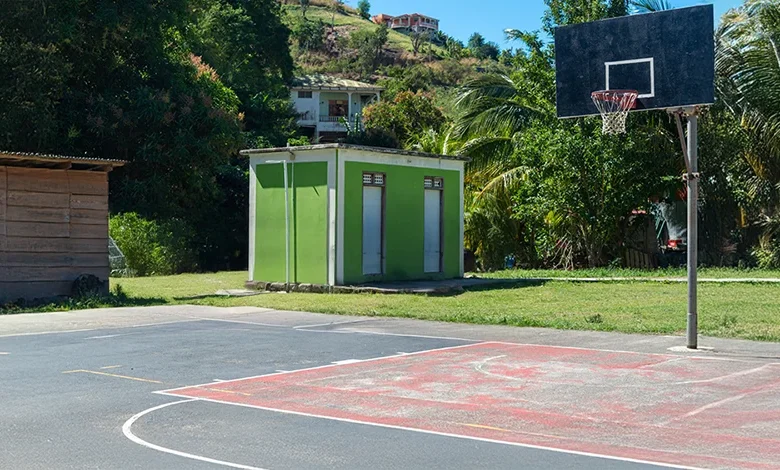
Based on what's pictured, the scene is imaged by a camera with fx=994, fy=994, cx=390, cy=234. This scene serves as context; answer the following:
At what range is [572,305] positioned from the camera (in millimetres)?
21047

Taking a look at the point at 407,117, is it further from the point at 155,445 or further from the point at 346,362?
the point at 155,445

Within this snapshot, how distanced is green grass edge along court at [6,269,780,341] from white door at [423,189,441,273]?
95.2 inches

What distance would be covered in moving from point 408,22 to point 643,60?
153m

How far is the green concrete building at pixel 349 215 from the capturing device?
24781mm

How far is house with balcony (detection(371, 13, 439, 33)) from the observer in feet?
529

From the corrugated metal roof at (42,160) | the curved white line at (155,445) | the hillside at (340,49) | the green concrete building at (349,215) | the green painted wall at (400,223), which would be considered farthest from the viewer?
the hillside at (340,49)

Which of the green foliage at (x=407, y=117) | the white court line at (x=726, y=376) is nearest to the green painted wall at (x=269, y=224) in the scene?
the white court line at (x=726, y=376)

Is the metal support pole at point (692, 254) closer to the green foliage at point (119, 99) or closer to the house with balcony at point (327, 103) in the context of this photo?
the green foliage at point (119, 99)

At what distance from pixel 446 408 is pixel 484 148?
25.1 metres

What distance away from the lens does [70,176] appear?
22453 millimetres

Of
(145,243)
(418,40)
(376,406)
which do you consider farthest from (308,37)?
(376,406)

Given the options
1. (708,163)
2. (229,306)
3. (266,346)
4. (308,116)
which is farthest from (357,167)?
(308,116)

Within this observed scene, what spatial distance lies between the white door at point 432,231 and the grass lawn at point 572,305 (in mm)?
2850

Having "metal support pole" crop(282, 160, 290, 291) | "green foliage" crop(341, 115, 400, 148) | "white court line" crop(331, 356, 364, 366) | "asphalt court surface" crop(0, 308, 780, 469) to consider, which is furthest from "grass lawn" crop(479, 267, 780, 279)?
"green foliage" crop(341, 115, 400, 148)
